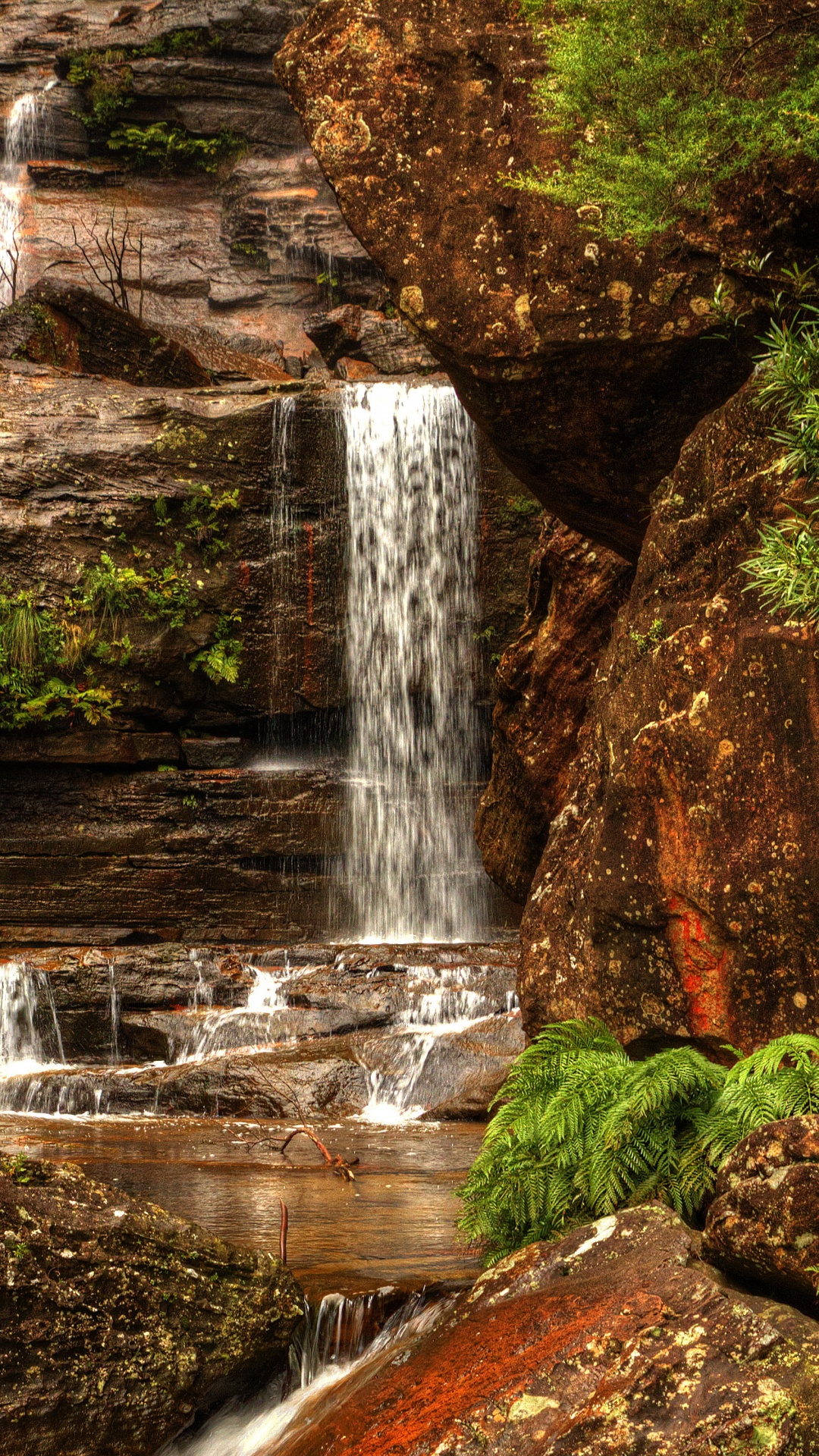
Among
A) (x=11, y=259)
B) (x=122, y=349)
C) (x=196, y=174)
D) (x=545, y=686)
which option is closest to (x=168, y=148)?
(x=196, y=174)

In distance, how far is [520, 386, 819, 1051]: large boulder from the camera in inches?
170

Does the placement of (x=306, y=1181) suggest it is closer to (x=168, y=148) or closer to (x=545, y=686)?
(x=545, y=686)

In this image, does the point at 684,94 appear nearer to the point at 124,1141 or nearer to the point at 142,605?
the point at 124,1141

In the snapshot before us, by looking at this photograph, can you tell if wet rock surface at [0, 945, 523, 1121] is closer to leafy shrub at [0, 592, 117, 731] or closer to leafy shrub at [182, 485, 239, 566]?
leafy shrub at [0, 592, 117, 731]

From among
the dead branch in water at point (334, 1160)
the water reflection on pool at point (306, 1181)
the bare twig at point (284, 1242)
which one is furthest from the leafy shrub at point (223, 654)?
the bare twig at point (284, 1242)

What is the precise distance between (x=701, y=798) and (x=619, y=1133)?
1442 millimetres

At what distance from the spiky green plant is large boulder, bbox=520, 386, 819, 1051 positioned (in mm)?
489

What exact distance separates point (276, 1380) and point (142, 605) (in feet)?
35.0

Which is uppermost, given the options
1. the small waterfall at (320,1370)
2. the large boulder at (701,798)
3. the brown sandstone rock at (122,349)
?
the brown sandstone rock at (122,349)

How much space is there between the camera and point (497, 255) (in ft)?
18.7

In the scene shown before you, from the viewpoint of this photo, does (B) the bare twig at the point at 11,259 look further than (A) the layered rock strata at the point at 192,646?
Yes

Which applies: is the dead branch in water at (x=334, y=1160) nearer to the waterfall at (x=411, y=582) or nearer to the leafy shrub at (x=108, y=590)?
the waterfall at (x=411, y=582)

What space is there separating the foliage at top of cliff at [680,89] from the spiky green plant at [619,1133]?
3075 mm

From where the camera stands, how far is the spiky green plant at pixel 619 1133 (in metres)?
3.61
